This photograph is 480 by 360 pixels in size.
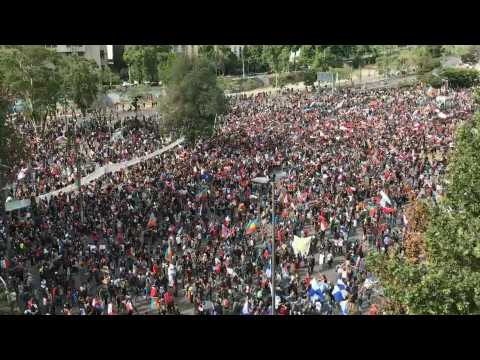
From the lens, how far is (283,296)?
1455 cm

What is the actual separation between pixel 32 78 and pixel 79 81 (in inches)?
169

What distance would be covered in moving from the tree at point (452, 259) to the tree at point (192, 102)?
26.0m

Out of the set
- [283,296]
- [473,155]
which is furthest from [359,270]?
[473,155]

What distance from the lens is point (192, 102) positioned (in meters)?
34.9

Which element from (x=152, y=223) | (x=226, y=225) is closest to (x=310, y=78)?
(x=226, y=225)

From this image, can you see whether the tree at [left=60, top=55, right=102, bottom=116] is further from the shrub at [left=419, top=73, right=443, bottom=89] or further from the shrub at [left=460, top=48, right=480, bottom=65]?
the shrub at [left=460, top=48, right=480, bottom=65]

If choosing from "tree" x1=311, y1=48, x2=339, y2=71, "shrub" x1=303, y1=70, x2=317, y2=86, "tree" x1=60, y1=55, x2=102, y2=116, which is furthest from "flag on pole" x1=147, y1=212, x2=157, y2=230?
"tree" x1=311, y1=48, x2=339, y2=71

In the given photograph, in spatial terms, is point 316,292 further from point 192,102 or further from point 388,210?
point 192,102

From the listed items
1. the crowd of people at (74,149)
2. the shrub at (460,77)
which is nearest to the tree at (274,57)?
the shrub at (460,77)

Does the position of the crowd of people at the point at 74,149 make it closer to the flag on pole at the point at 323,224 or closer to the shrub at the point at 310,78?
the flag on pole at the point at 323,224

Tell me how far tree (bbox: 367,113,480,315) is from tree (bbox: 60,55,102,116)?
1404 inches

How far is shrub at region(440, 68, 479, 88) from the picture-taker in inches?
2392
